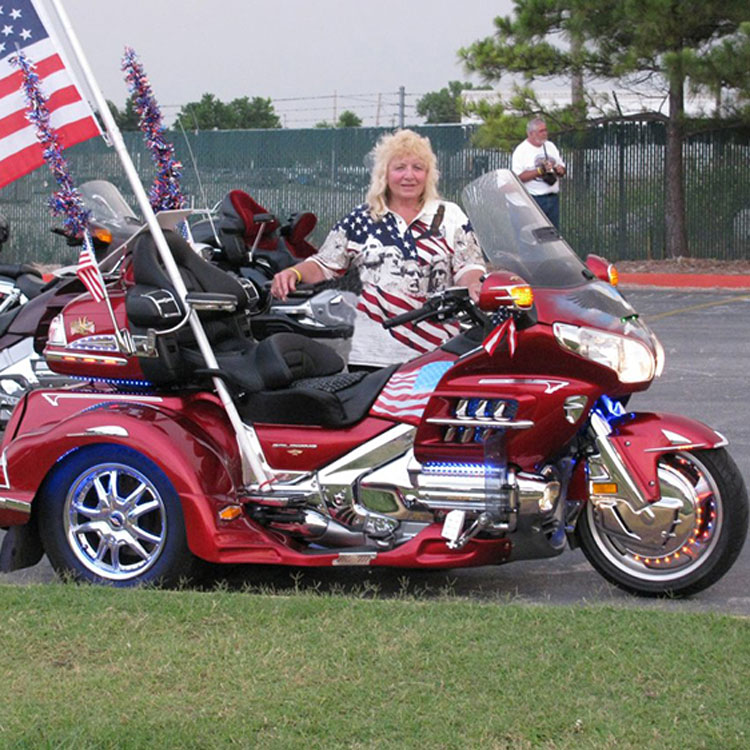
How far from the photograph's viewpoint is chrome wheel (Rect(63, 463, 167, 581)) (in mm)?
6129

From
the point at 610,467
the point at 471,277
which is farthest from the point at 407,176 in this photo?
the point at 610,467

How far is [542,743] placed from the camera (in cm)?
423

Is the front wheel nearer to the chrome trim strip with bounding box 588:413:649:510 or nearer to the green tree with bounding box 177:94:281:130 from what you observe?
the chrome trim strip with bounding box 588:413:649:510

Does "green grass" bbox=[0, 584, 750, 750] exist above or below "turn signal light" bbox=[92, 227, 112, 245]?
below

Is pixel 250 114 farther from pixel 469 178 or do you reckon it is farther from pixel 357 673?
pixel 357 673

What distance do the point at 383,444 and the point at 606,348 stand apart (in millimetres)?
968

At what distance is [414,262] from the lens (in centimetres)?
698

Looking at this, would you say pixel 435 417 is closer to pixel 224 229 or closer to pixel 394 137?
pixel 394 137

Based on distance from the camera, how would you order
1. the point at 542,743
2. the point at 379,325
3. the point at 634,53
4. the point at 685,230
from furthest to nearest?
the point at 685,230
the point at 634,53
the point at 379,325
the point at 542,743

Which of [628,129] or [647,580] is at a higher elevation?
[628,129]

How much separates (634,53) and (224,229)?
11.1 m

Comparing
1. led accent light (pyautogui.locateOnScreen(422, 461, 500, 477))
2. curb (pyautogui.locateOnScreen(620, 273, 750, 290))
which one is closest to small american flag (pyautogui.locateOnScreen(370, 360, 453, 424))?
led accent light (pyautogui.locateOnScreen(422, 461, 500, 477))

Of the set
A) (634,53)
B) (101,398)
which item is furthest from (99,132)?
(634,53)

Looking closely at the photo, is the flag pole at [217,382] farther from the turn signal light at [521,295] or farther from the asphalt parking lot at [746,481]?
the turn signal light at [521,295]
